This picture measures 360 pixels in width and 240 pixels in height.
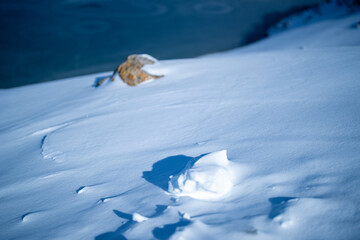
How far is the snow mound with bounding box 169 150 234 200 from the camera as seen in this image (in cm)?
96

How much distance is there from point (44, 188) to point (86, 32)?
13729 mm

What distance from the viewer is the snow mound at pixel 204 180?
0.96 meters

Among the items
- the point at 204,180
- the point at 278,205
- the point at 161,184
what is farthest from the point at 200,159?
the point at 278,205

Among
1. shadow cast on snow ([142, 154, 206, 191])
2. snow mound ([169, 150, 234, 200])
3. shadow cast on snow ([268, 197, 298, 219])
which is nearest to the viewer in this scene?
shadow cast on snow ([268, 197, 298, 219])

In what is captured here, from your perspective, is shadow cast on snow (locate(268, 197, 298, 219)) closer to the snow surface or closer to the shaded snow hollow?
the snow surface

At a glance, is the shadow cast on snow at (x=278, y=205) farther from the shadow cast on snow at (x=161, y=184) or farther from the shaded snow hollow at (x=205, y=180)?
the shadow cast on snow at (x=161, y=184)

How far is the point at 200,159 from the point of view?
1061 millimetres

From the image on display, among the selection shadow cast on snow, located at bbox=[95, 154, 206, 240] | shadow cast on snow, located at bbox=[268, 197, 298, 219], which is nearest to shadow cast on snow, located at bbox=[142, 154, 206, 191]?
shadow cast on snow, located at bbox=[95, 154, 206, 240]

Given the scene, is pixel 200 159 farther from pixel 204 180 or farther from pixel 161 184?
pixel 161 184

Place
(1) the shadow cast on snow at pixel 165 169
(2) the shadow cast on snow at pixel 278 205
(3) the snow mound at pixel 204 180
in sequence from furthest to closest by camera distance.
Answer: (1) the shadow cast on snow at pixel 165 169 → (3) the snow mound at pixel 204 180 → (2) the shadow cast on snow at pixel 278 205

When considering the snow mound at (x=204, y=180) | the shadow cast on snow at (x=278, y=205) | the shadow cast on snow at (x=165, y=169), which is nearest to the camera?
the shadow cast on snow at (x=278, y=205)

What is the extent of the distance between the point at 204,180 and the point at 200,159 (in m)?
0.13

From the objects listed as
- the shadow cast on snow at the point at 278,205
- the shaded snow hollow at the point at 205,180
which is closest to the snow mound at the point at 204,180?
the shaded snow hollow at the point at 205,180

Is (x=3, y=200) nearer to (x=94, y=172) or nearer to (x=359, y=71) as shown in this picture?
(x=94, y=172)
